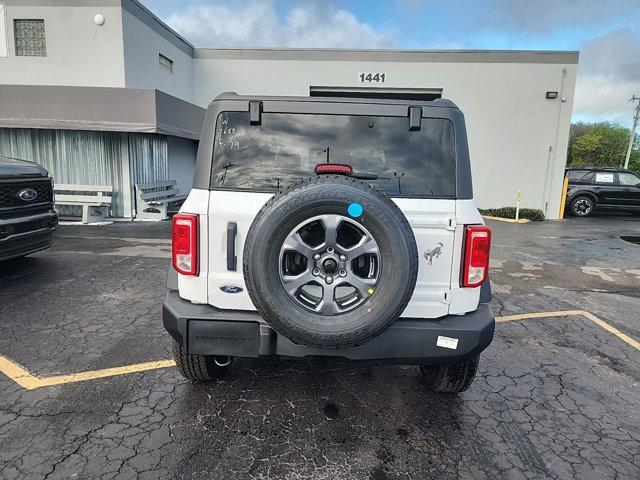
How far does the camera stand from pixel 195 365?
3207mm

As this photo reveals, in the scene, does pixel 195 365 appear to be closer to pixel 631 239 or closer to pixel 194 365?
pixel 194 365

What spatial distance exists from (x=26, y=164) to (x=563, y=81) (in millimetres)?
16386

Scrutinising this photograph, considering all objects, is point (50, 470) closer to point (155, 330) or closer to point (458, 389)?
point (155, 330)

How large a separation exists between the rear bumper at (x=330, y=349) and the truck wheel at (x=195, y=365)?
1.57ft

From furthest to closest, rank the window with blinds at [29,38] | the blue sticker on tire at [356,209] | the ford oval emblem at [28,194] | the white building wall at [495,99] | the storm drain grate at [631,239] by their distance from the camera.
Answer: the white building wall at [495,99] < the window with blinds at [29,38] < the storm drain grate at [631,239] < the ford oval emblem at [28,194] < the blue sticker on tire at [356,209]

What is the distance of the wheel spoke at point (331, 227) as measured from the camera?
7.93 feet

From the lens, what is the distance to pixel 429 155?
9.15 ft

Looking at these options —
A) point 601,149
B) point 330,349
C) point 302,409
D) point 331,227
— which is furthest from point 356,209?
point 601,149

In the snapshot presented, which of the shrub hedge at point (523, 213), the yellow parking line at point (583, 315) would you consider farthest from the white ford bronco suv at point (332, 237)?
the shrub hedge at point (523, 213)

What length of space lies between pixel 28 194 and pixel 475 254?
577cm

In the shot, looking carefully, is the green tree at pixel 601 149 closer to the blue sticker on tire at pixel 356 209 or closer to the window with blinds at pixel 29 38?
the window with blinds at pixel 29 38

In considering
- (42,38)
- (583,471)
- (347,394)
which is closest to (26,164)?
(347,394)

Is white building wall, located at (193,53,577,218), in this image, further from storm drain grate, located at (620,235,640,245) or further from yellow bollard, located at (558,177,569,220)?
storm drain grate, located at (620,235,640,245)

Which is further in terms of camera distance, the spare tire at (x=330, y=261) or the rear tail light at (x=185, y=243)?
the rear tail light at (x=185, y=243)
